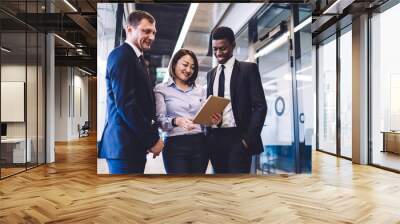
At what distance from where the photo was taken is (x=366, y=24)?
8320mm

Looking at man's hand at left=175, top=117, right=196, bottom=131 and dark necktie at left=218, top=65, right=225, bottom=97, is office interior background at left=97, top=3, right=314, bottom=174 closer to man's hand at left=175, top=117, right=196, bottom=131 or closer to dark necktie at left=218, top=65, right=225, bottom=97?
dark necktie at left=218, top=65, right=225, bottom=97

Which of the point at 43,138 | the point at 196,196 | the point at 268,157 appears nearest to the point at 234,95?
the point at 268,157

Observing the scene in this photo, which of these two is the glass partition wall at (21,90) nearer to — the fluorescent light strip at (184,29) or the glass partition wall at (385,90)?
the fluorescent light strip at (184,29)

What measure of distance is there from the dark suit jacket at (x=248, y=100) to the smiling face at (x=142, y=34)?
118cm

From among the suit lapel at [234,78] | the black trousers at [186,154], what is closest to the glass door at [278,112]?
the suit lapel at [234,78]

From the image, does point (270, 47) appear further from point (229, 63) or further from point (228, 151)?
point (228, 151)

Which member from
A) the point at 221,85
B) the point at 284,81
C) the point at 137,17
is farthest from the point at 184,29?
the point at 284,81

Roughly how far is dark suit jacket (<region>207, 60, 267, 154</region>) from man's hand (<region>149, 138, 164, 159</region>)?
1.20 m

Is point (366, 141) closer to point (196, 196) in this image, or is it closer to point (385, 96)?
point (385, 96)

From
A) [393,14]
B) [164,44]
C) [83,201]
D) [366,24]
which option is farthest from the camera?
[366,24]

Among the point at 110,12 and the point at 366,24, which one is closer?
the point at 110,12

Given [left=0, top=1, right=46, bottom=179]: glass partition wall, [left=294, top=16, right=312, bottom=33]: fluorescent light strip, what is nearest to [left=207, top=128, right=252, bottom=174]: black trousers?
[left=294, top=16, right=312, bottom=33]: fluorescent light strip

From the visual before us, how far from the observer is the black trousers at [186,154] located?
6.62m

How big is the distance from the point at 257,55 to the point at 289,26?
2.52 ft
